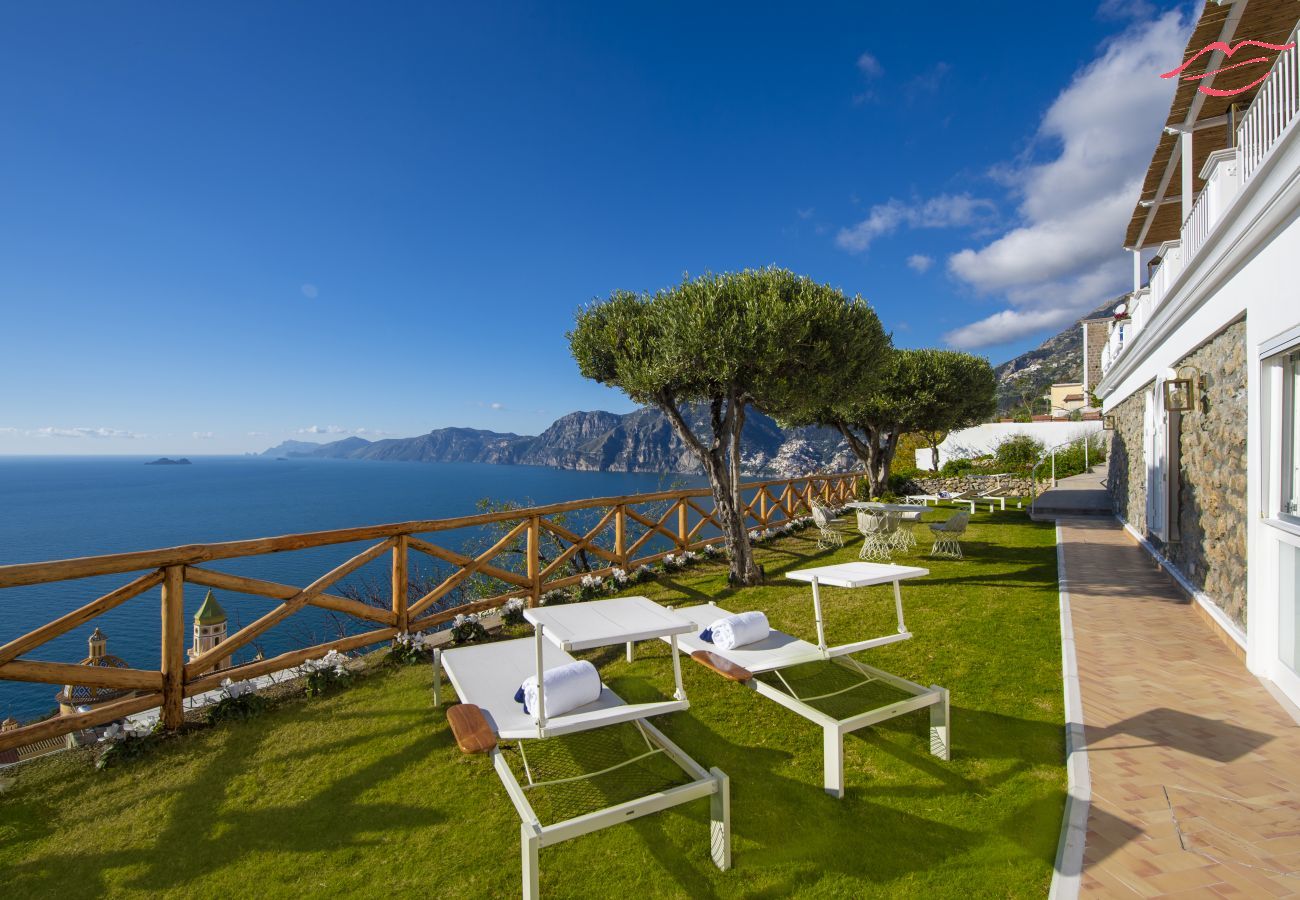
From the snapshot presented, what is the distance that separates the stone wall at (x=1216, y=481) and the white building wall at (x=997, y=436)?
78.2 ft

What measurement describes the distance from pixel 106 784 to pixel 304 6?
9874 mm

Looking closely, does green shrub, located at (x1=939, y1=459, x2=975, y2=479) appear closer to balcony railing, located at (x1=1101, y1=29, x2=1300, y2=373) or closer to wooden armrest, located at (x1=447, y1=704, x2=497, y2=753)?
balcony railing, located at (x1=1101, y1=29, x2=1300, y2=373)

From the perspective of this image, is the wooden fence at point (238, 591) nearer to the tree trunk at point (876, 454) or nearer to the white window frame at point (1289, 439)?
the white window frame at point (1289, 439)

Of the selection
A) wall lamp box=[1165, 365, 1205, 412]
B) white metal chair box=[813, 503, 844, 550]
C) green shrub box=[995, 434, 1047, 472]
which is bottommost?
white metal chair box=[813, 503, 844, 550]

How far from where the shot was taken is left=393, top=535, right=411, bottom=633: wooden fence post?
5.43m

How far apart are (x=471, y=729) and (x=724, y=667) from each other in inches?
59.0

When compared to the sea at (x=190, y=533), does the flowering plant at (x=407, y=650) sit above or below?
above

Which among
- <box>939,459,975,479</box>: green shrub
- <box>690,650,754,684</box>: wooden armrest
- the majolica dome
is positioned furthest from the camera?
<box>939,459,975,479</box>: green shrub

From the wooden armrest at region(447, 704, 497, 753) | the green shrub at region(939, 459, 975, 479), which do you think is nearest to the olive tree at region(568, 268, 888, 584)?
the wooden armrest at region(447, 704, 497, 753)

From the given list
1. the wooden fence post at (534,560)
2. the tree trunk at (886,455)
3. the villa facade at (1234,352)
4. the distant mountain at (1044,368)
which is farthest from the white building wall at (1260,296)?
the distant mountain at (1044,368)

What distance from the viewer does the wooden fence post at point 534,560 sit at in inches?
265

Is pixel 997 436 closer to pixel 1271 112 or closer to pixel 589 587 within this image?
pixel 1271 112

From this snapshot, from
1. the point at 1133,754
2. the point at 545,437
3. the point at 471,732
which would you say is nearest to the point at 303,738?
the point at 471,732

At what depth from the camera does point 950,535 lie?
30.1 ft
